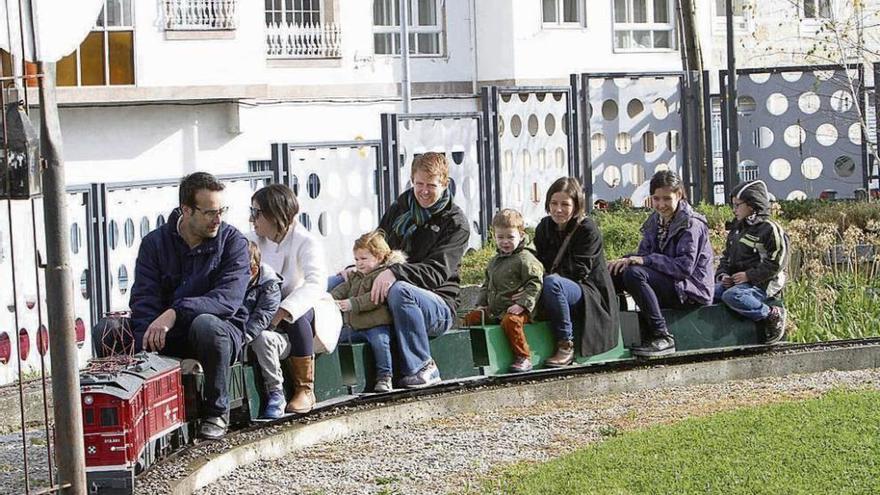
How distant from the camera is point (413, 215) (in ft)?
38.4

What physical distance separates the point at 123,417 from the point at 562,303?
434 centimetres

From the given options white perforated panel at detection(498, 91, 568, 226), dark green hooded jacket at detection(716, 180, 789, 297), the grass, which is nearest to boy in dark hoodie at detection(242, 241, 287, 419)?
the grass

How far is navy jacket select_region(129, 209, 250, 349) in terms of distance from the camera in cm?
972

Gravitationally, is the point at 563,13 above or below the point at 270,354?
above

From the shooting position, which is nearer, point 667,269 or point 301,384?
point 301,384

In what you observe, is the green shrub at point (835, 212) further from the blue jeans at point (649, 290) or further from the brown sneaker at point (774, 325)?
the blue jeans at point (649, 290)

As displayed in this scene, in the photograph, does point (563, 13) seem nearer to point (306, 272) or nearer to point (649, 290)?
point (649, 290)

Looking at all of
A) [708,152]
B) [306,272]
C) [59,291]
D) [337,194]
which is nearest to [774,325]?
[306,272]

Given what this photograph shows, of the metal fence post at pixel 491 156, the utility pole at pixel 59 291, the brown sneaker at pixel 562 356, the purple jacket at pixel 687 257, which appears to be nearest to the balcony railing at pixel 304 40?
the metal fence post at pixel 491 156

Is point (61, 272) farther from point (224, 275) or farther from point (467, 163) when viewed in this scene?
point (467, 163)

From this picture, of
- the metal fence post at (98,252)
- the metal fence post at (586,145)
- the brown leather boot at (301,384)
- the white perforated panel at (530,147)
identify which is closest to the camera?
the brown leather boot at (301,384)

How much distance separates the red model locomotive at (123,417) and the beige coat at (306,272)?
5.04 feet

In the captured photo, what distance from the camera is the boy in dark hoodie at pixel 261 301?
33.2 feet

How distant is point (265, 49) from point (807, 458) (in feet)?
99.6
